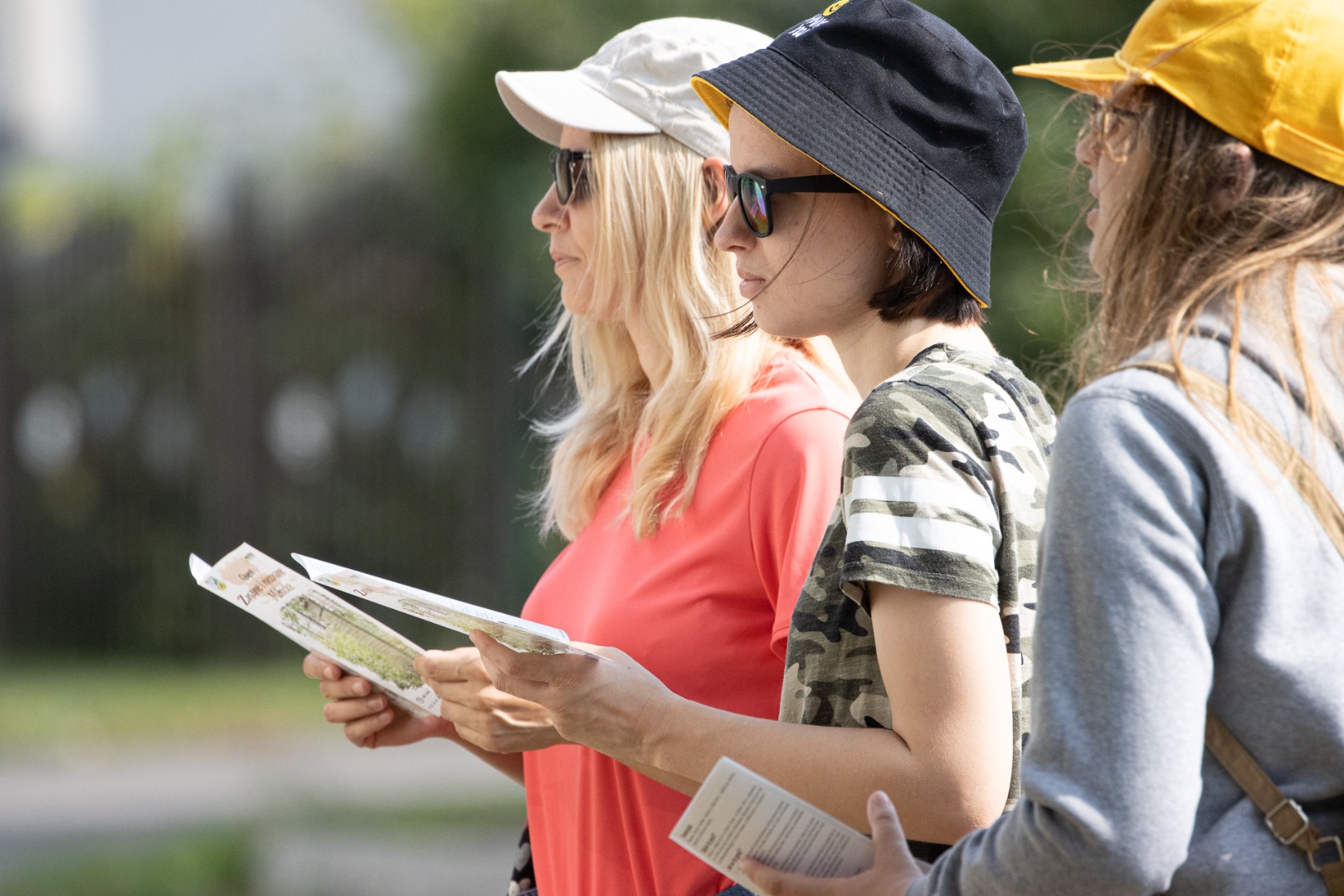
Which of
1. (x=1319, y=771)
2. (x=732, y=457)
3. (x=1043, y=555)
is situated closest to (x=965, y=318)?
(x=732, y=457)

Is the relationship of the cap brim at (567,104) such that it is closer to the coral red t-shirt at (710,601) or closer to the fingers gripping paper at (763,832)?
the coral red t-shirt at (710,601)

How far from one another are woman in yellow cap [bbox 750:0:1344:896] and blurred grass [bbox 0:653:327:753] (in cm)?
725

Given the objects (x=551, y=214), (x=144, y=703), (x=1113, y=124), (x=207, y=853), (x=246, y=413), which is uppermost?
(x=1113, y=124)

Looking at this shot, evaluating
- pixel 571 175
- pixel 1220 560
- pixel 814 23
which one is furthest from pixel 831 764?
pixel 571 175

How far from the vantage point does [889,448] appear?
1429mm

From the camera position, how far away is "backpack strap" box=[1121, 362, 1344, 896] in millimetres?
1097

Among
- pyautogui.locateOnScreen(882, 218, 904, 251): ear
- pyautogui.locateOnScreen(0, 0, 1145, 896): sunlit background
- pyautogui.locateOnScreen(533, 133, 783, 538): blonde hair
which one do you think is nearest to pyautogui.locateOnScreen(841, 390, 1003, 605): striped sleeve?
pyautogui.locateOnScreen(882, 218, 904, 251): ear

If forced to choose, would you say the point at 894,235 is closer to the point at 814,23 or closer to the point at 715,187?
the point at 814,23

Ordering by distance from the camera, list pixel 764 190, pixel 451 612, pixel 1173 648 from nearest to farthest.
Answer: pixel 1173 648 → pixel 451 612 → pixel 764 190

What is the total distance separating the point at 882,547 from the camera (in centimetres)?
138

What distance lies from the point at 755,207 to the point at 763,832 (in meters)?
0.78

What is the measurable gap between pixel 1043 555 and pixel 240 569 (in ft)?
4.13

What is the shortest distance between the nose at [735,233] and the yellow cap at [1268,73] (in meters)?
0.63

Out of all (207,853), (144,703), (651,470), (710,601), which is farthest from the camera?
Result: (144,703)
